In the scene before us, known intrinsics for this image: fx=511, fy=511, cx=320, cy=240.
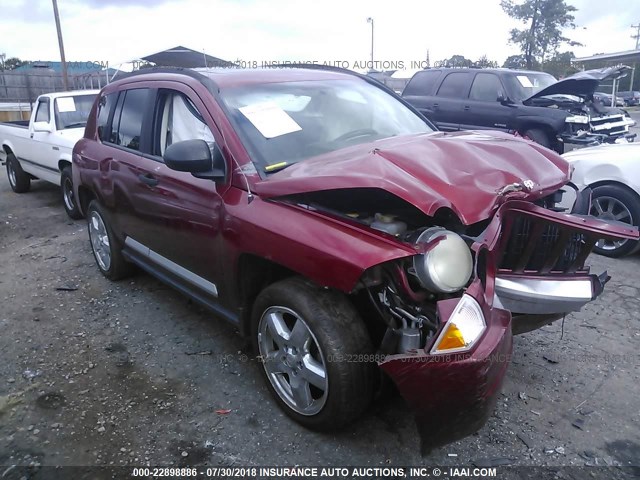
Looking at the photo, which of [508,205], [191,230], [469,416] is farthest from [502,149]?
[191,230]

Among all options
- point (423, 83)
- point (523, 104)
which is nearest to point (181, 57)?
point (423, 83)

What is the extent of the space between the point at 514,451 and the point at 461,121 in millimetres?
7933

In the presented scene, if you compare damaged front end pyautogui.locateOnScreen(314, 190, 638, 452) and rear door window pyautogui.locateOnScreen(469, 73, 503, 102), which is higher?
rear door window pyautogui.locateOnScreen(469, 73, 503, 102)

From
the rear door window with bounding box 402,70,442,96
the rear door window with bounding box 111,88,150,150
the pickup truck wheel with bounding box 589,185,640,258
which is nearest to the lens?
the rear door window with bounding box 111,88,150,150

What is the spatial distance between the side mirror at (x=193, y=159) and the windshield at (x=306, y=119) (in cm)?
23

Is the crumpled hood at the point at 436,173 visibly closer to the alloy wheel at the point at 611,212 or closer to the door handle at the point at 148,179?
the door handle at the point at 148,179

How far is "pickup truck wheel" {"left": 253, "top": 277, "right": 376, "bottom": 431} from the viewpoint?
2352mm

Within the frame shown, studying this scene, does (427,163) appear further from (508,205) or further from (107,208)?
(107,208)

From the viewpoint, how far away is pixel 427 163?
2434mm

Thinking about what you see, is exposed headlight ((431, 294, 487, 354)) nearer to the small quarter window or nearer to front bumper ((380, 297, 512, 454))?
front bumper ((380, 297, 512, 454))

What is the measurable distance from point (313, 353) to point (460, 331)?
848 mm

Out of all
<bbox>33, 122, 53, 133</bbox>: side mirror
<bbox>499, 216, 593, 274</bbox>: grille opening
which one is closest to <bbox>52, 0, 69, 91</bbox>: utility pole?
<bbox>33, 122, 53, 133</bbox>: side mirror

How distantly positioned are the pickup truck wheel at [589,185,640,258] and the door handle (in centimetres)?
392

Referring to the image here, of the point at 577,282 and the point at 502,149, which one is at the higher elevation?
the point at 502,149
